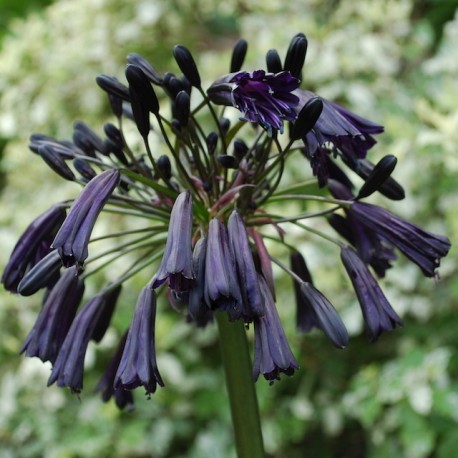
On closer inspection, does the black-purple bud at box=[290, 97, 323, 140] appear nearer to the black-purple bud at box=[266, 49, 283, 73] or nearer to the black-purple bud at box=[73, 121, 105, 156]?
the black-purple bud at box=[266, 49, 283, 73]

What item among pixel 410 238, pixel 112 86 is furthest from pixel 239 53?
pixel 410 238

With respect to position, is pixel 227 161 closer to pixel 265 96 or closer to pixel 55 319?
pixel 265 96

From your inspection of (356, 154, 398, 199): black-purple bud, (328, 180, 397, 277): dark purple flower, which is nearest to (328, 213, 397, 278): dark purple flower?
(328, 180, 397, 277): dark purple flower

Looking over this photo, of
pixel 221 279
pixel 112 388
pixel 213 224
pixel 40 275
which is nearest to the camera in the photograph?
pixel 221 279

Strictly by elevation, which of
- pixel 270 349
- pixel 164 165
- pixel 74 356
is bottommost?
pixel 270 349

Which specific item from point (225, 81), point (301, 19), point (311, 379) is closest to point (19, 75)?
point (301, 19)

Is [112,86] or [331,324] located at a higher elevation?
[112,86]

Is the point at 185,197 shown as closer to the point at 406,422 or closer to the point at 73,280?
the point at 73,280
